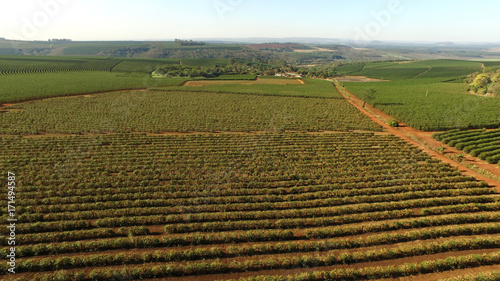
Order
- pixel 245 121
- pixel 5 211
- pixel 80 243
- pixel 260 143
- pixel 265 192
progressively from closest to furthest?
pixel 80 243, pixel 5 211, pixel 265 192, pixel 260 143, pixel 245 121

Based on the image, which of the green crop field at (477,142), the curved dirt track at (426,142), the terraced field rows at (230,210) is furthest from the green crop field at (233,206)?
the green crop field at (477,142)

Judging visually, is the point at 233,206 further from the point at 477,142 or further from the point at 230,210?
the point at 477,142

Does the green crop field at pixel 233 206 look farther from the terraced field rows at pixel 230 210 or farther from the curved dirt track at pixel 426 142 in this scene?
the curved dirt track at pixel 426 142

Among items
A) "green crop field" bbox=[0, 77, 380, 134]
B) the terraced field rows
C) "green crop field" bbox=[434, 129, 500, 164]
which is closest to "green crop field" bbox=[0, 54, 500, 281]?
the terraced field rows

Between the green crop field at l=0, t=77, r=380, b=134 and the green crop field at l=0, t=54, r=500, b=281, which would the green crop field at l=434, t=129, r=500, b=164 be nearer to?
the green crop field at l=0, t=54, r=500, b=281

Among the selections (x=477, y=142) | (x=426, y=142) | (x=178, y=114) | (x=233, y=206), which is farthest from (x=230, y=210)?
(x=477, y=142)

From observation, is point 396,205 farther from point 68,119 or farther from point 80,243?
point 68,119

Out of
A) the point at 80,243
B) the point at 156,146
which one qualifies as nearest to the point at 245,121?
the point at 156,146
